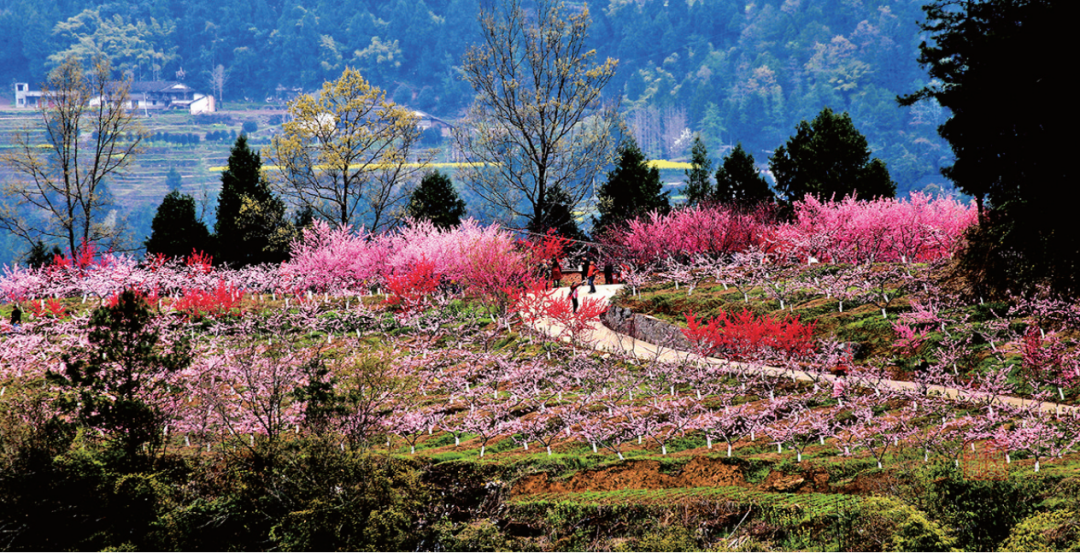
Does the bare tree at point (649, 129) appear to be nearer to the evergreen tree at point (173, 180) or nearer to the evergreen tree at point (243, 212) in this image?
the evergreen tree at point (173, 180)

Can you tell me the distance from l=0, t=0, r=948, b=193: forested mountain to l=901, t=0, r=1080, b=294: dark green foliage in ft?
445

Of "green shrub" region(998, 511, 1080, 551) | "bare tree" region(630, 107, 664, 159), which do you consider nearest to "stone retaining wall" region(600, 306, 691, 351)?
"green shrub" region(998, 511, 1080, 551)

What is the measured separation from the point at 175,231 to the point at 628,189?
54.5ft

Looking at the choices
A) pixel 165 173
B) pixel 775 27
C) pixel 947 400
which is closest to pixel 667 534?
pixel 947 400

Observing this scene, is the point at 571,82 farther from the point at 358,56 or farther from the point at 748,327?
the point at 358,56

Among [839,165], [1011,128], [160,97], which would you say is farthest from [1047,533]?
[160,97]

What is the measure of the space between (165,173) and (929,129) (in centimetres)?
12550

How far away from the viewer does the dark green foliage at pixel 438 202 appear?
110ft

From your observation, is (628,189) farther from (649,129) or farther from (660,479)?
(649,129)

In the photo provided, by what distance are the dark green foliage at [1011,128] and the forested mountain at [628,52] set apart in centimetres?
13569

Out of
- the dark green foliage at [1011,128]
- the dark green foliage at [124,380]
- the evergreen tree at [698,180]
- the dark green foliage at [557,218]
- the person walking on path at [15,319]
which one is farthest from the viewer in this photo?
the evergreen tree at [698,180]

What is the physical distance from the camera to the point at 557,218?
108ft

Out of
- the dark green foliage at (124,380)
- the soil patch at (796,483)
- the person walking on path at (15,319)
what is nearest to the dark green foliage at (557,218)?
the person walking on path at (15,319)

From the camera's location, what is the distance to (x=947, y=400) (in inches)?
488
